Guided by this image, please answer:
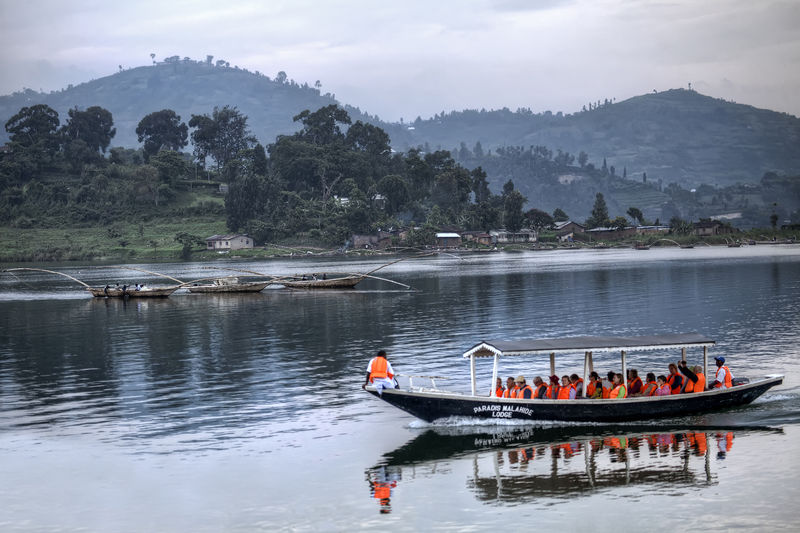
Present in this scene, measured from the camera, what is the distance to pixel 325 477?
870 inches

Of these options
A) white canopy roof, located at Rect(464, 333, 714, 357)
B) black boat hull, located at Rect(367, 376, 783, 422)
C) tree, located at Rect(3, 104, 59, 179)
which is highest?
tree, located at Rect(3, 104, 59, 179)

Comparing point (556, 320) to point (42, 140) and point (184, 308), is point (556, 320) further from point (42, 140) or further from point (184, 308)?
point (42, 140)

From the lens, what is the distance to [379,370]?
993 inches

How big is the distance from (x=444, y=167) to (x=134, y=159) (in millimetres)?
77800

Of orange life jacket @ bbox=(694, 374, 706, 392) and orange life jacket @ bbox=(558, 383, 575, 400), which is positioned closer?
orange life jacket @ bbox=(558, 383, 575, 400)

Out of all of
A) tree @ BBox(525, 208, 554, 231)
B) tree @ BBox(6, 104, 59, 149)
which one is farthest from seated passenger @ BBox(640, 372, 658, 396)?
tree @ BBox(6, 104, 59, 149)

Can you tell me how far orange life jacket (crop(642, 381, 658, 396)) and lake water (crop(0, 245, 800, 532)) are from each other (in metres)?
1.12

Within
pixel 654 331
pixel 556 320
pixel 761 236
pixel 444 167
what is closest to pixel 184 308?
pixel 556 320

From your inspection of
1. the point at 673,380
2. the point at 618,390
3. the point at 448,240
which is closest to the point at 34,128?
the point at 448,240

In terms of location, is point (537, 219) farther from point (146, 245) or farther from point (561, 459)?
point (561, 459)

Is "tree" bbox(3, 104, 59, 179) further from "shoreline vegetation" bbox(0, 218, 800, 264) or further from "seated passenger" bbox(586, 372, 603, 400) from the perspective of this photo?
"seated passenger" bbox(586, 372, 603, 400)

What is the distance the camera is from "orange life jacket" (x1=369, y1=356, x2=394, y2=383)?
2520cm

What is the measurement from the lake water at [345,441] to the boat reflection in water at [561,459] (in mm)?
82

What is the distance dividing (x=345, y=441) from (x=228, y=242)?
132 m
